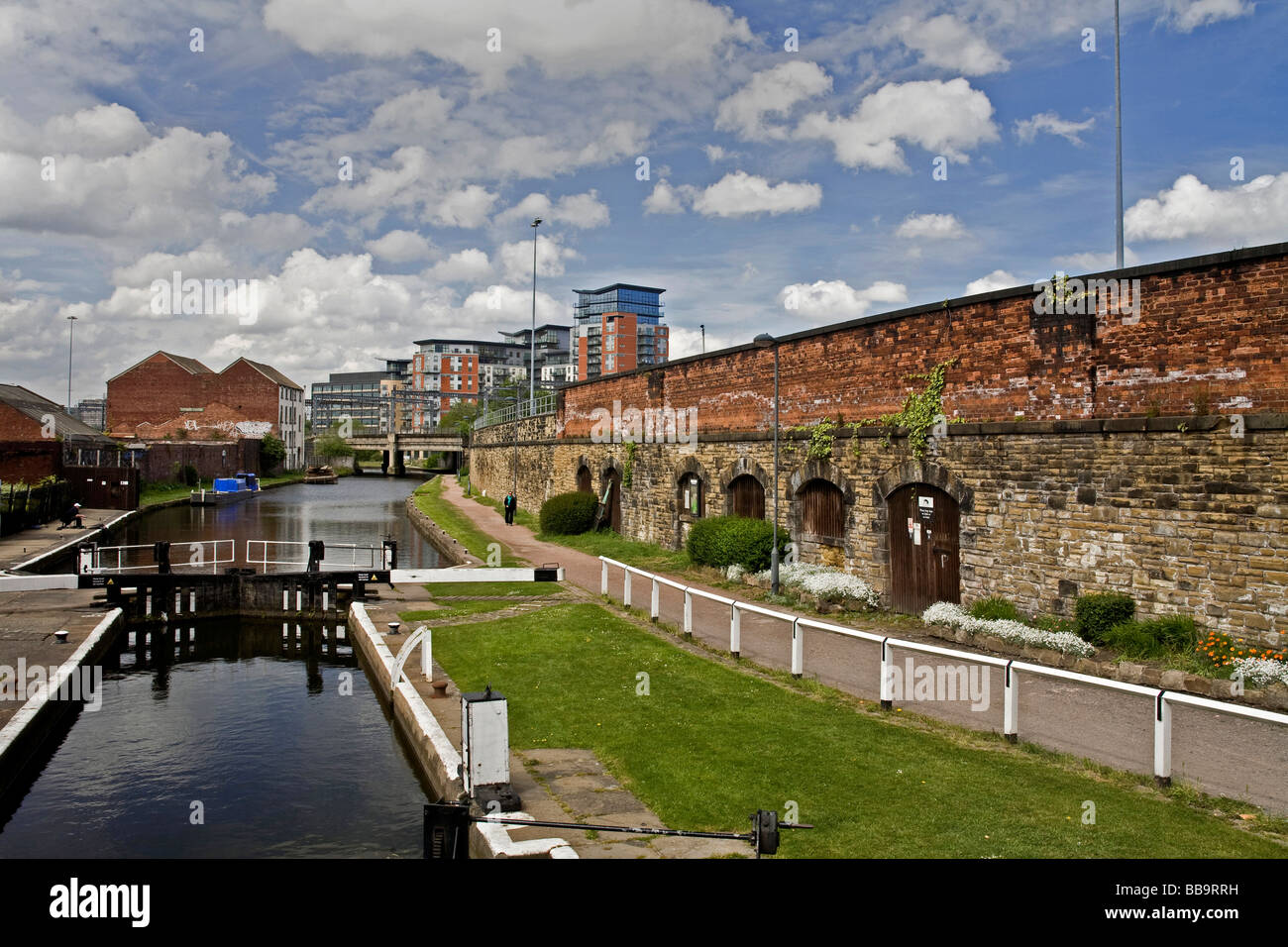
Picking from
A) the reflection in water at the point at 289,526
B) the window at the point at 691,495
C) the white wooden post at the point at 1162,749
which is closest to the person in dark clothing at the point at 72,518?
the reflection in water at the point at 289,526

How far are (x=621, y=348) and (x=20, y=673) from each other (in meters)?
136

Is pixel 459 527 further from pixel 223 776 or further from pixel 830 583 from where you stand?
pixel 223 776

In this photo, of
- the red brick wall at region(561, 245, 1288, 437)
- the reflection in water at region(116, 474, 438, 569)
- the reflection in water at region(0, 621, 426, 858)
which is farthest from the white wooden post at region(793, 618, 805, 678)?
the reflection in water at region(116, 474, 438, 569)

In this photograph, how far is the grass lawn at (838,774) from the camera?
6496 mm

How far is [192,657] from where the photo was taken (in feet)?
61.0

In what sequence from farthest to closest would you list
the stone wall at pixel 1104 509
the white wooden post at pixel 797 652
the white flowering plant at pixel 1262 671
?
the white wooden post at pixel 797 652
the stone wall at pixel 1104 509
the white flowering plant at pixel 1262 671

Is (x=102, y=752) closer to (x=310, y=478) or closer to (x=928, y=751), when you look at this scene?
(x=928, y=751)

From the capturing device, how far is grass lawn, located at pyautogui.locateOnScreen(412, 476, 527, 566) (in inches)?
1019

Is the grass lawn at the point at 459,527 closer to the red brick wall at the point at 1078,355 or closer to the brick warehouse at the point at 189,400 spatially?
the red brick wall at the point at 1078,355

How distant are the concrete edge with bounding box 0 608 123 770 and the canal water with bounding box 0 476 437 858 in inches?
20.8
